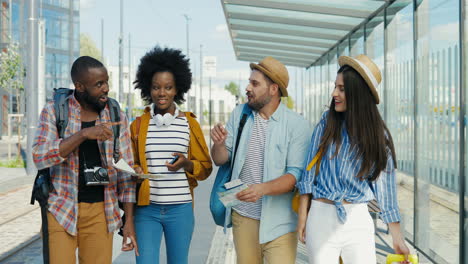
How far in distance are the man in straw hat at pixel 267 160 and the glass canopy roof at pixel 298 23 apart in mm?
3730

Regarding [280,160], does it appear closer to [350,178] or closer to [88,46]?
[350,178]

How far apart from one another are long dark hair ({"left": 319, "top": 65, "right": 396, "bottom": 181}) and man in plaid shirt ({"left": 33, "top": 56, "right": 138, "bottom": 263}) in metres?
1.18

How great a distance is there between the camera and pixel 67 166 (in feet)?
10.8

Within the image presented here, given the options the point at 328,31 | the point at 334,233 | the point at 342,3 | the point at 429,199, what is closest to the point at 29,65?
the point at 328,31

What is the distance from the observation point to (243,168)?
3.68 metres

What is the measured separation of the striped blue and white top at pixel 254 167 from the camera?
3.63 metres

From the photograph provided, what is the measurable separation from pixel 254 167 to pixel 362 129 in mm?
748

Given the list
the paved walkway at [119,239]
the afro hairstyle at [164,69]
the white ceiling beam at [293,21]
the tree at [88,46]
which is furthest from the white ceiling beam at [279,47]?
the tree at [88,46]

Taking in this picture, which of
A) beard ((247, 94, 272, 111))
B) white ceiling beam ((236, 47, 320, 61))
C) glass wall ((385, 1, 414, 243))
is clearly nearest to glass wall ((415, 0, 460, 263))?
glass wall ((385, 1, 414, 243))

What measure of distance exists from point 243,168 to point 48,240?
3.86 ft

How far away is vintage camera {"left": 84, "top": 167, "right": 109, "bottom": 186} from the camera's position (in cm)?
326

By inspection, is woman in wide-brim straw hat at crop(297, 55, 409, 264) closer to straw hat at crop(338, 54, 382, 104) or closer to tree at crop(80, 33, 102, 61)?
straw hat at crop(338, 54, 382, 104)

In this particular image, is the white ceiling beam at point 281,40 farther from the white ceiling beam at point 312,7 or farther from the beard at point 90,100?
the beard at point 90,100

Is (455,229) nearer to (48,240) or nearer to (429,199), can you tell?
(429,199)
